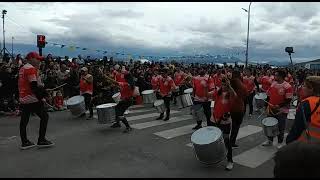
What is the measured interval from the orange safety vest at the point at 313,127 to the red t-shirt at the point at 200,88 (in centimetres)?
744

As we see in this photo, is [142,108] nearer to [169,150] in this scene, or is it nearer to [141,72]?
[141,72]

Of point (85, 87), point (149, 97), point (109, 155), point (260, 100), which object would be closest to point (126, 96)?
point (85, 87)

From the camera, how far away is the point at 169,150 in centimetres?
927

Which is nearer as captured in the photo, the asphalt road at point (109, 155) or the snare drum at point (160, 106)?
the asphalt road at point (109, 155)

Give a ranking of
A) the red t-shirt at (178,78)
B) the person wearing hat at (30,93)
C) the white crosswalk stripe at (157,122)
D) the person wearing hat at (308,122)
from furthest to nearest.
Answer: the red t-shirt at (178,78)
the white crosswalk stripe at (157,122)
the person wearing hat at (30,93)
the person wearing hat at (308,122)

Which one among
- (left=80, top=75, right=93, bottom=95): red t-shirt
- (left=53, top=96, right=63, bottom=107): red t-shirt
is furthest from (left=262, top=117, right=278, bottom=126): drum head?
(left=53, top=96, right=63, bottom=107): red t-shirt

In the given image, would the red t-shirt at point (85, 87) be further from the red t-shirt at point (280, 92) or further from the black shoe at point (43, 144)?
the red t-shirt at point (280, 92)

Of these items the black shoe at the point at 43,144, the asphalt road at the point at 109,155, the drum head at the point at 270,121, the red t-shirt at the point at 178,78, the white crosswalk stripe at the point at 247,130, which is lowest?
the white crosswalk stripe at the point at 247,130

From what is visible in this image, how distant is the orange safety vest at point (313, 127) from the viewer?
4.77 m

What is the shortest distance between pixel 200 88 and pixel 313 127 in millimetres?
7619

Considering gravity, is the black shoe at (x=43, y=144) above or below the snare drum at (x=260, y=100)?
below

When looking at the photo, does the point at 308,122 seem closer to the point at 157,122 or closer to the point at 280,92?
the point at 280,92

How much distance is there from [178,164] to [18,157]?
125 inches

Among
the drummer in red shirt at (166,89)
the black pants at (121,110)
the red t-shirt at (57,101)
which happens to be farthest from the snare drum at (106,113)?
the red t-shirt at (57,101)
